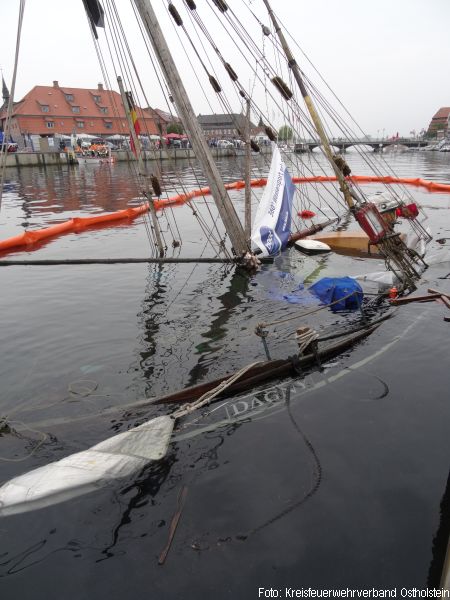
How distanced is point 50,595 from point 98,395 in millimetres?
3594

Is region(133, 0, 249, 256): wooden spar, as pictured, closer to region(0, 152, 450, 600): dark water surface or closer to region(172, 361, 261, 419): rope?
region(0, 152, 450, 600): dark water surface

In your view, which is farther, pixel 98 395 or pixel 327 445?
pixel 98 395

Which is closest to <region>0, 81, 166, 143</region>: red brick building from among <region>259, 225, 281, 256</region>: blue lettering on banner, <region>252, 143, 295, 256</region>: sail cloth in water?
<region>252, 143, 295, 256</region>: sail cloth in water

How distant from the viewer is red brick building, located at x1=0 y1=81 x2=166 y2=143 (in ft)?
281

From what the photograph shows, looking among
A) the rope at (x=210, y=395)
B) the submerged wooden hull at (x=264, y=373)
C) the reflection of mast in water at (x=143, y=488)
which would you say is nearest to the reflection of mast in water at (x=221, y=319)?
the submerged wooden hull at (x=264, y=373)

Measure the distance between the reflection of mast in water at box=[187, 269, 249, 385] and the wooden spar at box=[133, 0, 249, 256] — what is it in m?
2.47

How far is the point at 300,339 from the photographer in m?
7.34

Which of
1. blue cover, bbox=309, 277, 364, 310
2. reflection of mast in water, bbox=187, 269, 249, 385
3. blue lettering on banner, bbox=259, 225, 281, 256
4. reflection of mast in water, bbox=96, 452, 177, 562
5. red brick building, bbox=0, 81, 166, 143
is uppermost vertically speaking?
red brick building, bbox=0, 81, 166, 143

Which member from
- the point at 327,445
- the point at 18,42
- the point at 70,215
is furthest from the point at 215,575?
the point at 70,215

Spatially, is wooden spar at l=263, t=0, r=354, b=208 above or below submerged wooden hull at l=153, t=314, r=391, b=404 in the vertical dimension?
above

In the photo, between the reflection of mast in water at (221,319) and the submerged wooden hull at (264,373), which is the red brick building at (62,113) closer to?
the reflection of mast in water at (221,319)

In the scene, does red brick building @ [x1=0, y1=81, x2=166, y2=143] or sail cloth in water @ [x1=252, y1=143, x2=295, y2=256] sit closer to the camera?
sail cloth in water @ [x1=252, y1=143, x2=295, y2=256]

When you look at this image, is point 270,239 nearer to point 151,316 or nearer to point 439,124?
point 151,316

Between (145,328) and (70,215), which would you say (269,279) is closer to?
(145,328)
